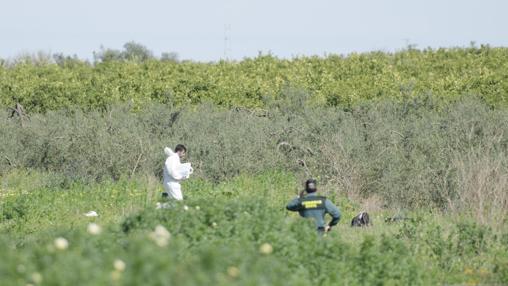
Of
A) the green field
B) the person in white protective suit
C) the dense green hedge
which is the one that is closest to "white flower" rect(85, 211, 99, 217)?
the green field

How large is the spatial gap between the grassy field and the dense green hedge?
15084 millimetres

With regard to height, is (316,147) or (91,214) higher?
(316,147)

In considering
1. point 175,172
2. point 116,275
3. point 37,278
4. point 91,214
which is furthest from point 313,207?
point 116,275

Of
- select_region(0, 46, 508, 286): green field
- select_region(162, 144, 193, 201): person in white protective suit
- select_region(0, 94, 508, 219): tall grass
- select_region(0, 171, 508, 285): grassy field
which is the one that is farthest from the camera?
select_region(0, 94, 508, 219): tall grass

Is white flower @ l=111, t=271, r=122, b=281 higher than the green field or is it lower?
higher

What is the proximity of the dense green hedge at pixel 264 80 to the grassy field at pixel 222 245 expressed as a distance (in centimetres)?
1508

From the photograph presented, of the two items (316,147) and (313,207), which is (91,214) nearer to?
(313,207)

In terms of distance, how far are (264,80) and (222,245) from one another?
119 feet

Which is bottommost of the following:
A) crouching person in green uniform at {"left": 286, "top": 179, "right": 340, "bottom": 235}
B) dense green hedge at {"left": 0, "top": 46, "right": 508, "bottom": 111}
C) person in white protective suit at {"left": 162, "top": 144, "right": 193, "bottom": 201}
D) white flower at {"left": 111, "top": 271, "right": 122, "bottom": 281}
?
dense green hedge at {"left": 0, "top": 46, "right": 508, "bottom": 111}

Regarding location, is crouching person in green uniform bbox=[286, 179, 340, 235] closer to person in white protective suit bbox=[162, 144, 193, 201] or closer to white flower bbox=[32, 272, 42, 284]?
person in white protective suit bbox=[162, 144, 193, 201]

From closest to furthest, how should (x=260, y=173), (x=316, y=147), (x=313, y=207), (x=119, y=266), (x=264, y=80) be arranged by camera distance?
(x=119, y=266)
(x=313, y=207)
(x=260, y=173)
(x=316, y=147)
(x=264, y=80)

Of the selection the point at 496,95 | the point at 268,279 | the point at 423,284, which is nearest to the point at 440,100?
the point at 496,95

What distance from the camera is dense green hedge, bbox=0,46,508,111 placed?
135 ft

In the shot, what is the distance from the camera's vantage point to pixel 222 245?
460 inches
